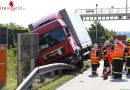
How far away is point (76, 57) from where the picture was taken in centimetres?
1930

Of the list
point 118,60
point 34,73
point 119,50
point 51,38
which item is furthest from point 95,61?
point 34,73

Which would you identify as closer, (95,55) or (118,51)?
(118,51)

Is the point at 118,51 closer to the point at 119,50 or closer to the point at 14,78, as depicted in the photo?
the point at 119,50

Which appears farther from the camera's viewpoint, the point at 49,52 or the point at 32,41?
the point at 49,52

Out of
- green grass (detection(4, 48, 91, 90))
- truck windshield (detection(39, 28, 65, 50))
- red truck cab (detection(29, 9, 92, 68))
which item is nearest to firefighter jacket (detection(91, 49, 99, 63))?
green grass (detection(4, 48, 91, 90))

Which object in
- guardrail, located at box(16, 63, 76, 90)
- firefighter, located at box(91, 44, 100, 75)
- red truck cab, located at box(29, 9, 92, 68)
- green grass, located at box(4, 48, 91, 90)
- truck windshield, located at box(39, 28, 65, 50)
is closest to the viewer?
guardrail, located at box(16, 63, 76, 90)

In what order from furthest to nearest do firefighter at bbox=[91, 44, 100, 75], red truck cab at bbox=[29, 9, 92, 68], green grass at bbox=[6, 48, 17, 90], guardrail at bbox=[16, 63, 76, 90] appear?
1. red truck cab at bbox=[29, 9, 92, 68]
2. firefighter at bbox=[91, 44, 100, 75]
3. green grass at bbox=[6, 48, 17, 90]
4. guardrail at bbox=[16, 63, 76, 90]

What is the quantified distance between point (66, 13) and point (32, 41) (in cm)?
798

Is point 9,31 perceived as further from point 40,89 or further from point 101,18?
point 101,18

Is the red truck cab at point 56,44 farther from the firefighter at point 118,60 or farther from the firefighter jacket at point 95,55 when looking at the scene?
the firefighter at point 118,60

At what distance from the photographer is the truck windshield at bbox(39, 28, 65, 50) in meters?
19.2

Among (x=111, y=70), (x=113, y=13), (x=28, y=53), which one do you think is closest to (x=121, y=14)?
(x=113, y=13)

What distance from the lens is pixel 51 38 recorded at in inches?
766

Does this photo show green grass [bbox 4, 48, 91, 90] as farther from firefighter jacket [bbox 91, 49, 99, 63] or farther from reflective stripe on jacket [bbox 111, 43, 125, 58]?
reflective stripe on jacket [bbox 111, 43, 125, 58]
